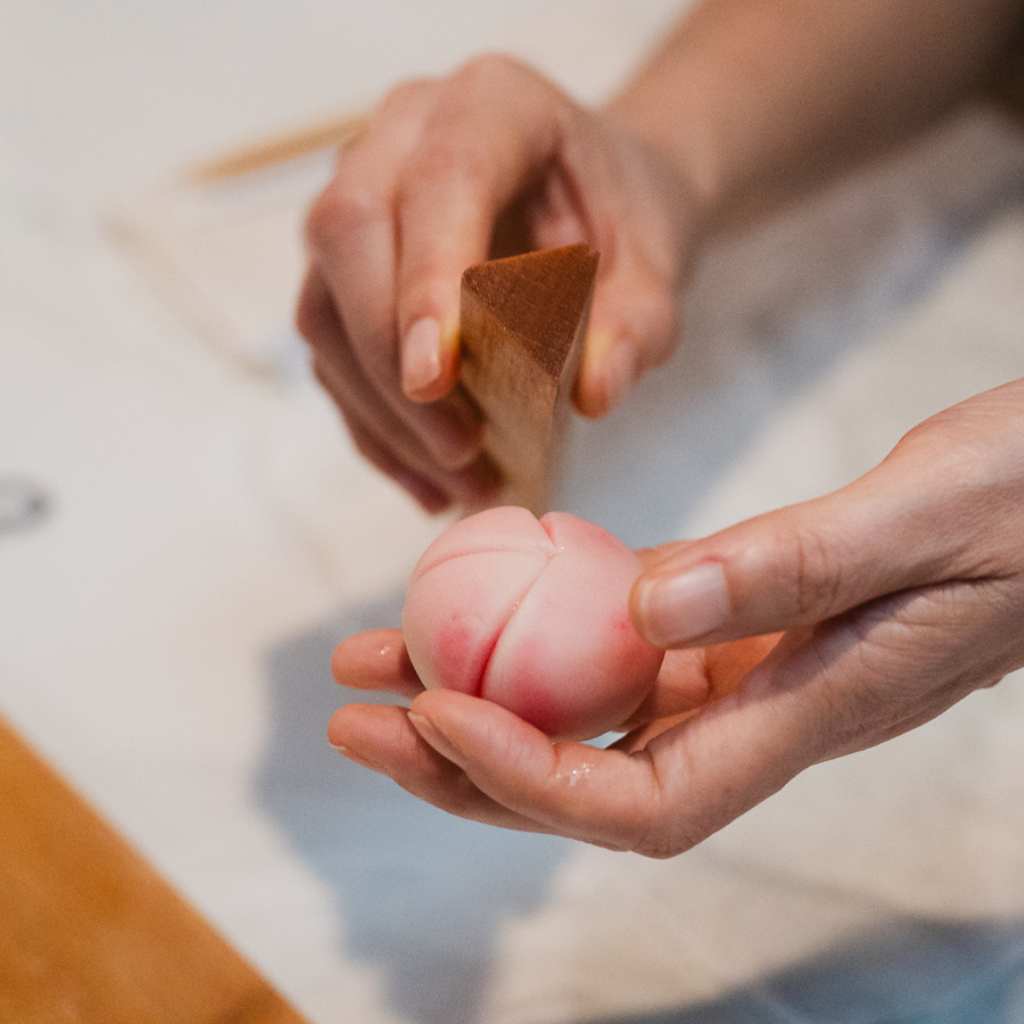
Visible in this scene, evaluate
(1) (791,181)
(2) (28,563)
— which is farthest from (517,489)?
(1) (791,181)

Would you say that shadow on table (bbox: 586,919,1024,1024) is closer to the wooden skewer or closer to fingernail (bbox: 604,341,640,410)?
fingernail (bbox: 604,341,640,410)

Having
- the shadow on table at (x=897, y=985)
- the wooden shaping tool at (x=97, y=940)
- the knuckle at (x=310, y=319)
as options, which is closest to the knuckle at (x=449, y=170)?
the knuckle at (x=310, y=319)

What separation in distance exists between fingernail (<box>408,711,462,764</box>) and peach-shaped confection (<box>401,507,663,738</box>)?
0.05 metres

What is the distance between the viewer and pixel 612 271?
1030 millimetres

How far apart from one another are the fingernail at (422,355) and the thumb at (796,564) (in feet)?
0.97

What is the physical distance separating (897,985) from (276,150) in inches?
52.8

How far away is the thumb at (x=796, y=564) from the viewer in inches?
23.4

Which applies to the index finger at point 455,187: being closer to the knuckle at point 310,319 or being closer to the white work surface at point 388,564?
the knuckle at point 310,319

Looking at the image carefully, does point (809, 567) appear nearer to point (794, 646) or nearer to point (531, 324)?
point (794, 646)

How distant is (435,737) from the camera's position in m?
0.65

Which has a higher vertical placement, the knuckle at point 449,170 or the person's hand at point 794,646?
the knuckle at point 449,170

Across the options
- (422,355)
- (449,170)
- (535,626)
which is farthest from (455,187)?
(535,626)

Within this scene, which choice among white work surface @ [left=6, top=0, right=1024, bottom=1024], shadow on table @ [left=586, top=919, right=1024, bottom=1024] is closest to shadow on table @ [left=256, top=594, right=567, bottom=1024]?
white work surface @ [left=6, top=0, right=1024, bottom=1024]

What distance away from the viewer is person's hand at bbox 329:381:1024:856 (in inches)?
23.8
